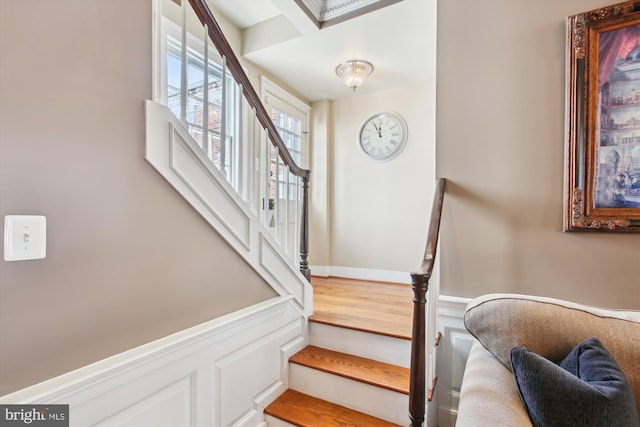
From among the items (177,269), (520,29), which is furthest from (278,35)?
(177,269)

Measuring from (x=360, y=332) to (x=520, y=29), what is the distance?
206 cm

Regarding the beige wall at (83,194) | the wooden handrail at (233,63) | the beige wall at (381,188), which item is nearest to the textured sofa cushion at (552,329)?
the beige wall at (83,194)

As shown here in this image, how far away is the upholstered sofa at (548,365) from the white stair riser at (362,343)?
1.92 ft

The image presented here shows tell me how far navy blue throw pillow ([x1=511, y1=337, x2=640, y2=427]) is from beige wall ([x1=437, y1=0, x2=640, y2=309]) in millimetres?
729

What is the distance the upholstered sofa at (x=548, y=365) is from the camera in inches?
34.0

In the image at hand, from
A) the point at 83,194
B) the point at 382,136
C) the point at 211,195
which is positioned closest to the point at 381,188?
the point at 382,136

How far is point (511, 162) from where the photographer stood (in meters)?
1.73

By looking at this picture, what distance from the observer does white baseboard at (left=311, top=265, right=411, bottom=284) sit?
3.55m

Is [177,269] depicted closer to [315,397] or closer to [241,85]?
[241,85]

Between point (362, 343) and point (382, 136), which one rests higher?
point (382, 136)

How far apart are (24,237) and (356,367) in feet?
5.62

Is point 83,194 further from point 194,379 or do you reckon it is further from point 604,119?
point 604,119

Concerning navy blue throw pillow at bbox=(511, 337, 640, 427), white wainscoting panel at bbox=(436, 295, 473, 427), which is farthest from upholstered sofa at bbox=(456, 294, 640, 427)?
white wainscoting panel at bbox=(436, 295, 473, 427)

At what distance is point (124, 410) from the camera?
1.10 m
